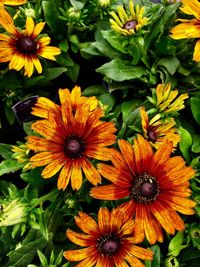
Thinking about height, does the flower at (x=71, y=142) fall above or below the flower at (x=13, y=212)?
above

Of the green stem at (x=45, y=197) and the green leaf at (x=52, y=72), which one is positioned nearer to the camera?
the green stem at (x=45, y=197)

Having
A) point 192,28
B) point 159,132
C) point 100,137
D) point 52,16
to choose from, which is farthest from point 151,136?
point 52,16

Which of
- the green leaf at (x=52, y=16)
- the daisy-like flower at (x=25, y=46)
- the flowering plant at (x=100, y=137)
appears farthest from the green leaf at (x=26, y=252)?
the green leaf at (x=52, y=16)

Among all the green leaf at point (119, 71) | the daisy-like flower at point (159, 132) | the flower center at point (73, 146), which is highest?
the flower center at point (73, 146)

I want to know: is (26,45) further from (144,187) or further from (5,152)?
→ (144,187)

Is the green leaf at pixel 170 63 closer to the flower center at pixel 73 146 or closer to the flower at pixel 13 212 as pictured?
the flower center at pixel 73 146

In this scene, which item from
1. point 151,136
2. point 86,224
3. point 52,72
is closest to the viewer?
point 86,224

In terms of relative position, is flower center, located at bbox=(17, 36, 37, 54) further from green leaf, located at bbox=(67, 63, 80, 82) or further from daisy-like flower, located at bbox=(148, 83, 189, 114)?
daisy-like flower, located at bbox=(148, 83, 189, 114)
